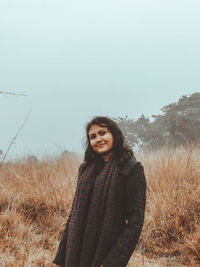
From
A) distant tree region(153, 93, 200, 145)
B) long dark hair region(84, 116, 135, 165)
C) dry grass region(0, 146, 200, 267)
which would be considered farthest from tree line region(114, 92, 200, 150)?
long dark hair region(84, 116, 135, 165)

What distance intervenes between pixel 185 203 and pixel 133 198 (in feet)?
7.51

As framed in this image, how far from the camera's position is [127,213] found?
59.9 inches

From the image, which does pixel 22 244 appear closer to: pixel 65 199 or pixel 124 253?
pixel 65 199

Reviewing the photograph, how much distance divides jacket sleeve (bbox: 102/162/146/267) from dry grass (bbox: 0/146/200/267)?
0.85 metres

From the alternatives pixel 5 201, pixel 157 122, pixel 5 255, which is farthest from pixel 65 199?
pixel 157 122

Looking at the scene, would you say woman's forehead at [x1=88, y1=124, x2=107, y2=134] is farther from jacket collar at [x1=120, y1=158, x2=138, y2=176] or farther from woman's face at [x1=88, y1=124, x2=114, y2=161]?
jacket collar at [x1=120, y1=158, x2=138, y2=176]

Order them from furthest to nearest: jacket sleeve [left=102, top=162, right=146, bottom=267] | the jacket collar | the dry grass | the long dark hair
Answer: the dry grass → the long dark hair → the jacket collar → jacket sleeve [left=102, top=162, right=146, bottom=267]

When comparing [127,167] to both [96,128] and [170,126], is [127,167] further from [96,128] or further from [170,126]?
[170,126]

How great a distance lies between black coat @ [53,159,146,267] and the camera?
4.57 ft

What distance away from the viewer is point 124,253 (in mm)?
1399

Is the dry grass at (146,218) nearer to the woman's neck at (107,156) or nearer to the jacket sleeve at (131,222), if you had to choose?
the jacket sleeve at (131,222)

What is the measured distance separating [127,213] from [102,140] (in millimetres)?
504

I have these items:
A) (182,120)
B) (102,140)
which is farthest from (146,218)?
(182,120)

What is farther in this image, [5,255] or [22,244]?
[22,244]
